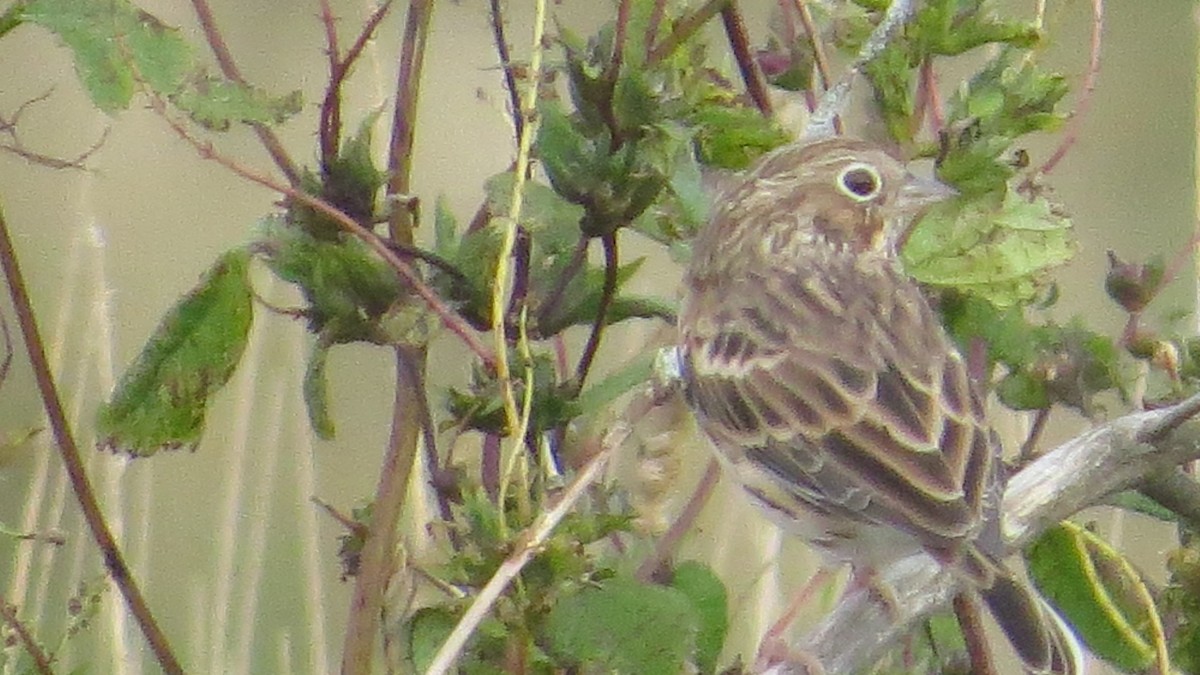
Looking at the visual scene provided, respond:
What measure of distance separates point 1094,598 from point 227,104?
1045 mm

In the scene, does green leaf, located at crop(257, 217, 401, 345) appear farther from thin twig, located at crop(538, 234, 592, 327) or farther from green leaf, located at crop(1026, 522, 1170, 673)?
green leaf, located at crop(1026, 522, 1170, 673)

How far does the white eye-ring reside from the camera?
7.22 feet

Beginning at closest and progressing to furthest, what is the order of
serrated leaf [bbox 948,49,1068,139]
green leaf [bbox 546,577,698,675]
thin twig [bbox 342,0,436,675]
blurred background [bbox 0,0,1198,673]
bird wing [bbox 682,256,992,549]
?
1. green leaf [bbox 546,577,698,675]
2. thin twig [bbox 342,0,436,675]
3. serrated leaf [bbox 948,49,1068,139]
4. bird wing [bbox 682,256,992,549]
5. blurred background [bbox 0,0,1198,673]

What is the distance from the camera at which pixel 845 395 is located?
213cm

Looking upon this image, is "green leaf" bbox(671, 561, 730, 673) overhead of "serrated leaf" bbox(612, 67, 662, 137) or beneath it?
beneath

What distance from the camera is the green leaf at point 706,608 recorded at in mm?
1789

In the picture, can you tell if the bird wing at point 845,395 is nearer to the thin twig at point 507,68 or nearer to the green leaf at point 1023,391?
the green leaf at point 1023,391

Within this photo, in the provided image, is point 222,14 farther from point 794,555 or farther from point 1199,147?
point 1199,147

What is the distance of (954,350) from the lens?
2.17 metres

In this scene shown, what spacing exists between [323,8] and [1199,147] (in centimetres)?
192

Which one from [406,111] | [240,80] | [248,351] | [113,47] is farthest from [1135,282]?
[248,351]

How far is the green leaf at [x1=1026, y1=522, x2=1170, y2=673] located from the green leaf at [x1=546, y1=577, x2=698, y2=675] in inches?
22.0

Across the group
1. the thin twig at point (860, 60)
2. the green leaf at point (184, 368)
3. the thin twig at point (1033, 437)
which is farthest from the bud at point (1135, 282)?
the green leaf at point (184, 368)

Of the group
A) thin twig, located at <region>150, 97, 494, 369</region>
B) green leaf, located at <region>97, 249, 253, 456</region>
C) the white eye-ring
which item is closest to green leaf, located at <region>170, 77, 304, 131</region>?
thin twig, located at <region>150, 97, 494, 369</region>
